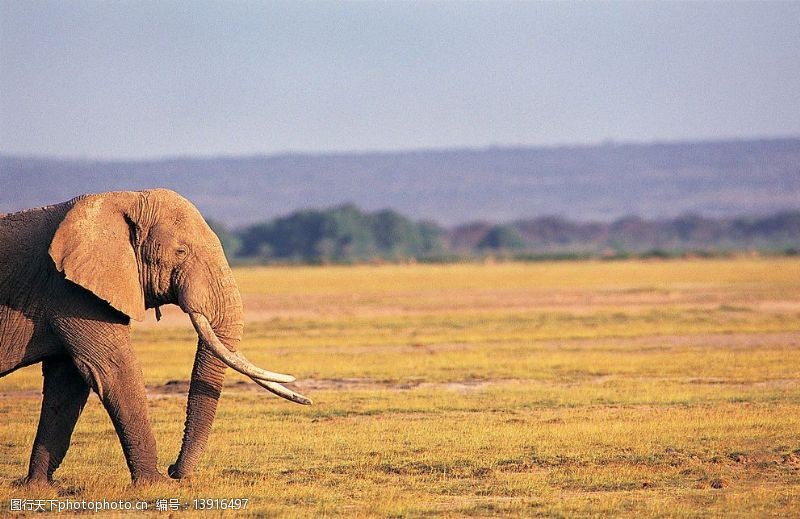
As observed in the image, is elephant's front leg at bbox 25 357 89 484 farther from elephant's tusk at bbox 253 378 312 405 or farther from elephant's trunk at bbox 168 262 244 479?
elephant's tusk at bbox 253 378 312 405

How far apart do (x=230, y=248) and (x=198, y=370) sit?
124152mm

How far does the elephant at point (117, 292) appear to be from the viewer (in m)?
→ 12.1

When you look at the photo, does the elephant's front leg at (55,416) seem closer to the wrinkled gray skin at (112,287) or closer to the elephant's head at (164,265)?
the wrinkled gray skin at (112,287)

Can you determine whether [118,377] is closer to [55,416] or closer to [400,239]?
[55,416]

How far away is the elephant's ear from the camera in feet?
39.1

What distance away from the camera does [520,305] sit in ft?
135

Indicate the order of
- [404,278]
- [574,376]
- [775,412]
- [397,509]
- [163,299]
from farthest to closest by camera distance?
[404,278] < [574,376] < [775,412] < [163,299] < [397,509]

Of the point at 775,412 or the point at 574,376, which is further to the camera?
the point at 574,376

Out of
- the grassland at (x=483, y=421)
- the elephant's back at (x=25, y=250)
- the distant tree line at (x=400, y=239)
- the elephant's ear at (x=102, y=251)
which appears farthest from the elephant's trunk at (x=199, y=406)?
the distant tree line at (x=400, y=239)

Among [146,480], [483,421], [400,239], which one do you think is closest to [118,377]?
[146,480]

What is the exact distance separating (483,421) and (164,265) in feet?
18.3

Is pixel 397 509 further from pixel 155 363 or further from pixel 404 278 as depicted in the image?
Answer: pixel 404 278

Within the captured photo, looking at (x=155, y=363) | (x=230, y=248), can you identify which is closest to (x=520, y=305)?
(x=155, y=363)

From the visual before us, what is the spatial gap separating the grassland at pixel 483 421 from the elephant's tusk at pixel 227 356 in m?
1.07
